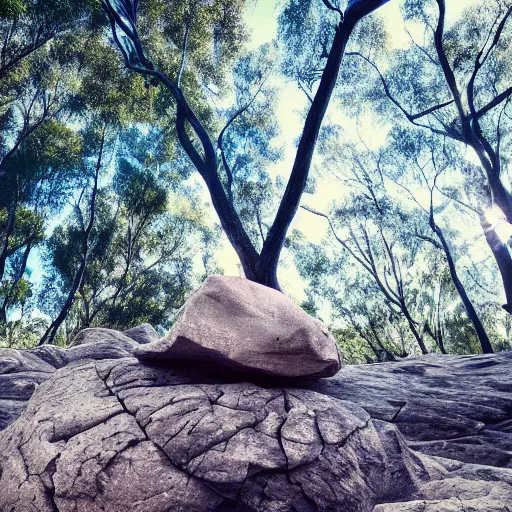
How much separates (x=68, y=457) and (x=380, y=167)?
19.2 m

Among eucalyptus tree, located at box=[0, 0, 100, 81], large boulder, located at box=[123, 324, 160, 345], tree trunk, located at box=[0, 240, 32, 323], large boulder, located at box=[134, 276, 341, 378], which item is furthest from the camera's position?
tree trunk, located at box=[0, 240, 32, 323]

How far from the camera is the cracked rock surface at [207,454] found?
3.18 m

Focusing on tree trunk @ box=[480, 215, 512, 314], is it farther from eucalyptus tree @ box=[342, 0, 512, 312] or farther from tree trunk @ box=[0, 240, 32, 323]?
tree trunk @ box=[0, 240, 32, 323]

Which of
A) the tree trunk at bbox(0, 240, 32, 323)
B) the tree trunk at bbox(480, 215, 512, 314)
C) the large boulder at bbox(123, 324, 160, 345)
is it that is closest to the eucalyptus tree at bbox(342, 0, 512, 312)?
the tree trunk at bbox(480, 215, 512, 314)

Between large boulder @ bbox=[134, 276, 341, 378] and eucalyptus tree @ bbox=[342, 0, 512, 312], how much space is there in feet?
32.6

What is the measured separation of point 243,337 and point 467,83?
607 inches

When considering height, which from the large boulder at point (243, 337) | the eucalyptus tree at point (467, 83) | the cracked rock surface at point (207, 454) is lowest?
the cracked rock surface at point (207, 454)

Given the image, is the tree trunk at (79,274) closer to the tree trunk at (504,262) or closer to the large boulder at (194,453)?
the large boulder at (194,453)

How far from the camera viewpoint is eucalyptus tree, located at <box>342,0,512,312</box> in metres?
13.2

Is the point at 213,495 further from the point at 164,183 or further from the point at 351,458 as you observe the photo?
the point at 164,183

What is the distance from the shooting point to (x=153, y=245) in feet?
74.0

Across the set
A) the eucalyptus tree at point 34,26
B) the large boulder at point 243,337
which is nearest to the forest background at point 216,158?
the eucalyptus tree at point 34,26

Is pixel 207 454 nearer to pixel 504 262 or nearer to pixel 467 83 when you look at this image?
pixel 504 262

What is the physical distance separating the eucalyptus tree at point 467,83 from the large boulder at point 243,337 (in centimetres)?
994
